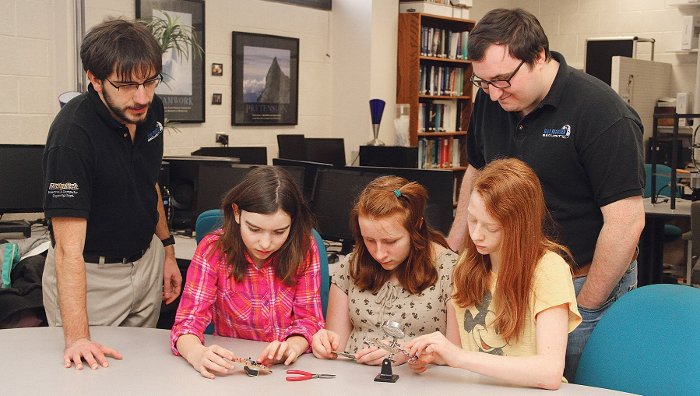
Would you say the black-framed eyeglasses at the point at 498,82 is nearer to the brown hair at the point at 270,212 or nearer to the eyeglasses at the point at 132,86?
the brown hair at the point at 270,212

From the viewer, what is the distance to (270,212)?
2.06m

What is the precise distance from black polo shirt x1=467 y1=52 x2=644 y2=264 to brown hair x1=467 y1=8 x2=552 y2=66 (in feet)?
0.43

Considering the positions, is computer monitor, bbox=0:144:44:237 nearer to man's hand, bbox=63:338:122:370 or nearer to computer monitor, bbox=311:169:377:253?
computer monitor, bbox=311:169:377:253

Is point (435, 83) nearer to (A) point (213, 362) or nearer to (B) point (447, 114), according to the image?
(B) point (447, 114)

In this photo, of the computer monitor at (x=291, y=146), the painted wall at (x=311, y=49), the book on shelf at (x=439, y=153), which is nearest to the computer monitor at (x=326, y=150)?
the computer monitor at (x=291, y=146)

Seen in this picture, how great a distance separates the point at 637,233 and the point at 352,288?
78 centimetres

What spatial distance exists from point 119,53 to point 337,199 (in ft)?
5.89

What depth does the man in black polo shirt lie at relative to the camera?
6.52ft

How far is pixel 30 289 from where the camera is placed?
3.23 metres

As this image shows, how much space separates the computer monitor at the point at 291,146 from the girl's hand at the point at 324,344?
411 cm

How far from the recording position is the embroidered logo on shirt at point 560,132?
6.76 feet

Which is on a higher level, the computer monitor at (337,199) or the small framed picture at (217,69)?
the small framed picture at (217,69)

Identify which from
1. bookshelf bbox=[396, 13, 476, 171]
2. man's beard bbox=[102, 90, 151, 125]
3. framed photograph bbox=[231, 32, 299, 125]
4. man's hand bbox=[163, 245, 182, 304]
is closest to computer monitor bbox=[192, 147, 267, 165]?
framed photograph bbox=[231, 32, 299, 125]

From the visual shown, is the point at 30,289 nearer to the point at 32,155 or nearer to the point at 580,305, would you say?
the point at 32,155
